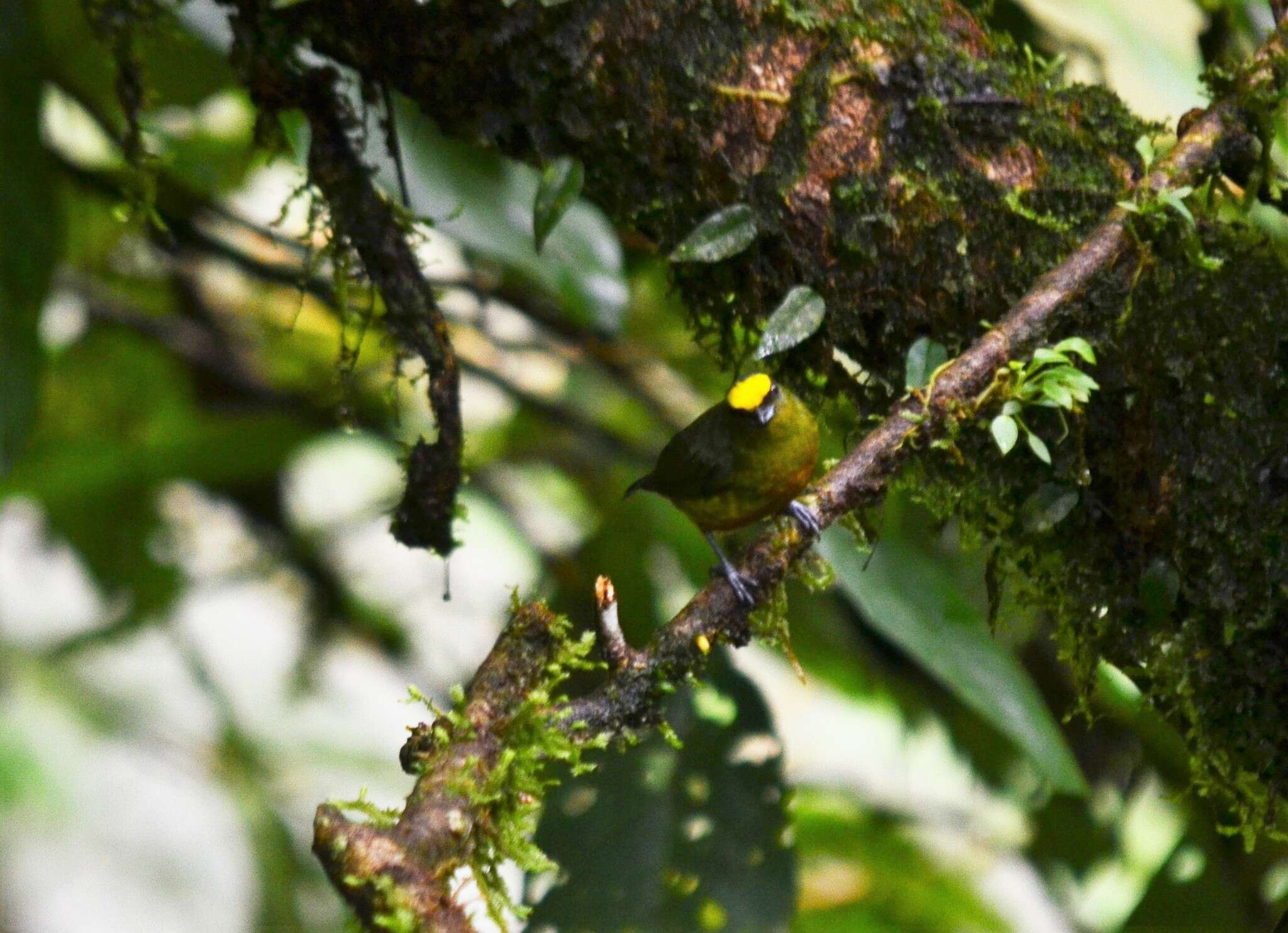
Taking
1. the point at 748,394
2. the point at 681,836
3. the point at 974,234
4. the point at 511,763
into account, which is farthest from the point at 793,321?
the point at 681,836

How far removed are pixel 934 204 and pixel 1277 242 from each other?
1.00 ft

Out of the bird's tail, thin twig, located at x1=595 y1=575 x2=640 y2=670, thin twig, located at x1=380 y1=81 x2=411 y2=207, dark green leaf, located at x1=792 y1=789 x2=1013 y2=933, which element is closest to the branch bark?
thin twig, located at x1=595 y1=575 x2=640 y2=670

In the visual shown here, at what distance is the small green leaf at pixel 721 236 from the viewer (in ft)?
3.80

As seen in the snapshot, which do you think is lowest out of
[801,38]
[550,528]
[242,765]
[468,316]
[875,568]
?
[875,568]

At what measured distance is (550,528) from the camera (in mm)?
2725

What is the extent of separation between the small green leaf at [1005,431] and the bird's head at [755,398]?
217mm

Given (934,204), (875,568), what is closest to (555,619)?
(934,204)

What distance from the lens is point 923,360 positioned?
3.69ft

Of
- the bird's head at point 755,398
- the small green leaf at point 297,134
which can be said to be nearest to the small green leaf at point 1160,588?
the bird's head at point 755,398

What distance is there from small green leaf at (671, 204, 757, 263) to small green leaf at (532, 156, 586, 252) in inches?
4.6

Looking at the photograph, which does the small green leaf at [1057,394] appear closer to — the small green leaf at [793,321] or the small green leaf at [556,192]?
the small green leaf at [793,321]

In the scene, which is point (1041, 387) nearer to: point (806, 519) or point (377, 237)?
point (806, 519)

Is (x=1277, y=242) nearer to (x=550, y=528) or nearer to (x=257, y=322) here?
(x=550, y=528)

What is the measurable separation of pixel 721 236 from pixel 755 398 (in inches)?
6.0
